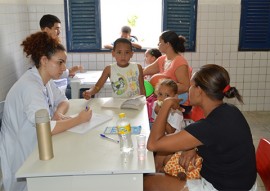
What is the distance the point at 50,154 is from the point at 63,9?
3.32m

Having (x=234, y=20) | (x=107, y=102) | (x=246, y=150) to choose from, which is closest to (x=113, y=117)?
(x=107, y=102)

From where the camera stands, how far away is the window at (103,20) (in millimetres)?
4516

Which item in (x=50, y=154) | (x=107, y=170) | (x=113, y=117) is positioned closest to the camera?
(x=107, y=170)

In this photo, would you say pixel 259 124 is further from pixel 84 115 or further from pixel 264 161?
pixel 84 115

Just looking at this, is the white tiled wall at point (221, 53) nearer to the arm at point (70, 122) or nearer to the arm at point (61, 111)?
the arm at point (61, 111)

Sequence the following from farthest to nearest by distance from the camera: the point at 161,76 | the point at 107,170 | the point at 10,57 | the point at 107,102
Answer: the point at 10,57 < the point at 161,76 < the point at 107,102 < the point at 107,170

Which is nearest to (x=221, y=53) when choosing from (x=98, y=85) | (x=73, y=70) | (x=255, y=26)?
(x=255, y=26)

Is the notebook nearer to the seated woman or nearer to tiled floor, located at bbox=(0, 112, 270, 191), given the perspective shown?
the seated woman

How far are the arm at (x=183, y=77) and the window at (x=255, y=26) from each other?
1.95m

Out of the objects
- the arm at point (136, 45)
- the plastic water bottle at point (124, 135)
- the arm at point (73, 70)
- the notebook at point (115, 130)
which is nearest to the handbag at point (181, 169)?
the notebook at point (115, 130)

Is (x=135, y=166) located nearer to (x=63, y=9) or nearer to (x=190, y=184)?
(x=190, y=184)

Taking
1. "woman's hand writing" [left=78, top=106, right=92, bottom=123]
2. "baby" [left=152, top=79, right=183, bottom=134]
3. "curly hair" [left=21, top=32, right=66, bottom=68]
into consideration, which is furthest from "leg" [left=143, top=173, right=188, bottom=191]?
"curly hair" [left=21, top=32, right=66, bottom=68]

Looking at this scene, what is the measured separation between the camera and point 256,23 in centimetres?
460

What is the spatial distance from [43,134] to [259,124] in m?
3.63
